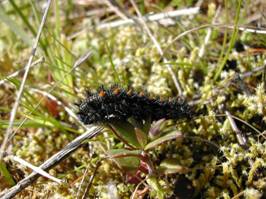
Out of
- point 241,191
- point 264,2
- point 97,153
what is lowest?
point 241,191

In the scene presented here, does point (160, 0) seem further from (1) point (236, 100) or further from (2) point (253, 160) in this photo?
(2) point (253, 160)

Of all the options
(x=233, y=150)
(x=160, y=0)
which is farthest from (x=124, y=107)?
(x=160, y=0)

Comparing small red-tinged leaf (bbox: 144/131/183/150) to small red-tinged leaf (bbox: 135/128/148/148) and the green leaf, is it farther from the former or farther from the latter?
the green leaf

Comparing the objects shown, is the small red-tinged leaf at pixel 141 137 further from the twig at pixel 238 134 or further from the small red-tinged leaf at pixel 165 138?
the twig at pixel 238 134

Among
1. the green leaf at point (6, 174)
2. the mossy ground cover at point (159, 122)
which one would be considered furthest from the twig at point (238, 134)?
the green leaf at point (6, 174)

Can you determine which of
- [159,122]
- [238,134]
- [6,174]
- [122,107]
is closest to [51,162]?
[6,174]
